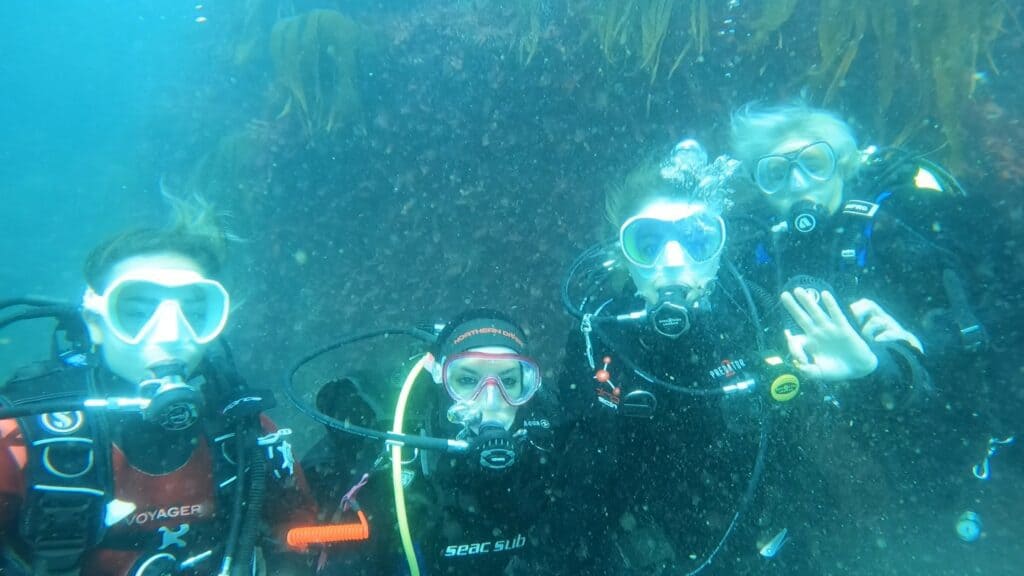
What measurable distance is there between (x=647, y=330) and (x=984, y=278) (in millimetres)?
3594

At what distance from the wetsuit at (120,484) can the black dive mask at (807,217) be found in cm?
455

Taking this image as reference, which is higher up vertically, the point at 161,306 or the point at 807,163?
the point at 807,163

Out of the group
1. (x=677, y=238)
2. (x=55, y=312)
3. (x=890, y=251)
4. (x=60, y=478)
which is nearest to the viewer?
(x=60, y=478)

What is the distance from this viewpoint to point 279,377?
8016mm

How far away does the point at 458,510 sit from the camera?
11.4ft

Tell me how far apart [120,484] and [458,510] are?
6.76ft

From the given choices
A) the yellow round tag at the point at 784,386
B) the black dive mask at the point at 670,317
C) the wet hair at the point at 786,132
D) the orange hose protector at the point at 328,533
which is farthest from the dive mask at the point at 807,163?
the orange hose protector at the point at 328,533

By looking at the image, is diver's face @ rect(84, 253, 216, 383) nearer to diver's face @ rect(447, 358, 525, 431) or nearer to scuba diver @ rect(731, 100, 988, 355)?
diver's face @ rect(447, 358, 525, 431)

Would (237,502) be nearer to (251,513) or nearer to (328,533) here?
(251,513)

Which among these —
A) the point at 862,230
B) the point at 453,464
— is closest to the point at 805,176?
the point at 862,230

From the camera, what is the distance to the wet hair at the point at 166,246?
10.4ft

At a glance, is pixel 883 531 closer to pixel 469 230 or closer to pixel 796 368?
pixel 796 368

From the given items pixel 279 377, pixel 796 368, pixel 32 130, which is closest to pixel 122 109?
pixel 32 130

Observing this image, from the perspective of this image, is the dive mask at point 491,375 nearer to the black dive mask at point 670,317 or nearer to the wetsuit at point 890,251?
the black dive mask at point 670,317
